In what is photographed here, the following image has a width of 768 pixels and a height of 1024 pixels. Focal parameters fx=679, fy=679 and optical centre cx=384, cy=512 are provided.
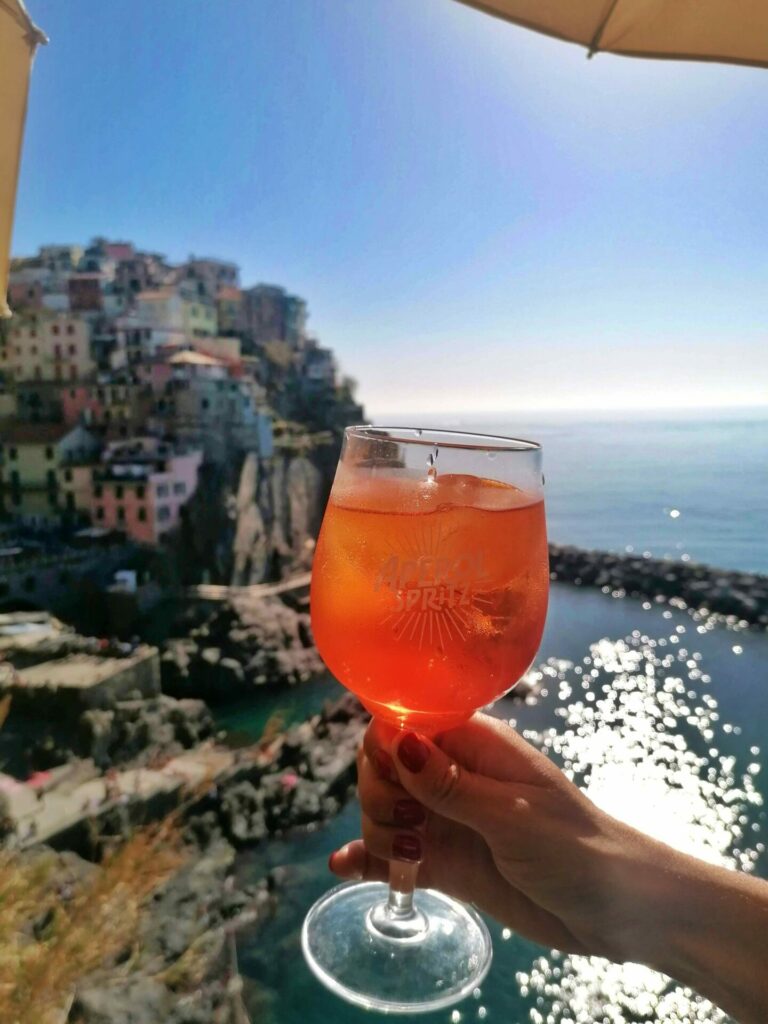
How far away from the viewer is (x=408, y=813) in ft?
2.65

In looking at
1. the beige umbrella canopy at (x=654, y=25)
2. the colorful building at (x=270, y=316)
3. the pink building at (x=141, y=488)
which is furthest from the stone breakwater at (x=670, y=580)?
the beige umbrella canopy at (x=654, y=25)

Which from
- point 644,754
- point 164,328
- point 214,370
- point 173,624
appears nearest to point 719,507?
point 644,754

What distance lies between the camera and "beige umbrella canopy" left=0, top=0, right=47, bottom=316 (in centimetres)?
118

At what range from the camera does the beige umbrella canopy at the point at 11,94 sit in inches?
46.4

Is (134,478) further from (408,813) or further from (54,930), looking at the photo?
(408,813)

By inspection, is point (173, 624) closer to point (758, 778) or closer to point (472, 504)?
point (758, 778)

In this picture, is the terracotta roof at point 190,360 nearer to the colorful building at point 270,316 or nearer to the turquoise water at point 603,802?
the colorful building at point 270,316

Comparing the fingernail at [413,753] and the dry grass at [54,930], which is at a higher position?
the fingernail at [413,753]

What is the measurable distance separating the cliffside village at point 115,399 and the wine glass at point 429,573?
15899mm

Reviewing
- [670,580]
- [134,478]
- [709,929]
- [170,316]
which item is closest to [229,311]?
[170,316]

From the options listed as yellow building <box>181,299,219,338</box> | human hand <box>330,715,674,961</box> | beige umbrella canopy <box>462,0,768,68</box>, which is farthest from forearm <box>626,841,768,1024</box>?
yellow building <box>181,299,219,338</box>

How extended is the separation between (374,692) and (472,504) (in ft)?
0.74

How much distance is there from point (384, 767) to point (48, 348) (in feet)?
70.9

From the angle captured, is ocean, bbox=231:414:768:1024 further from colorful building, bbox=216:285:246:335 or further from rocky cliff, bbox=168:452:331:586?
colorful building, bbox=216:285:246:335
